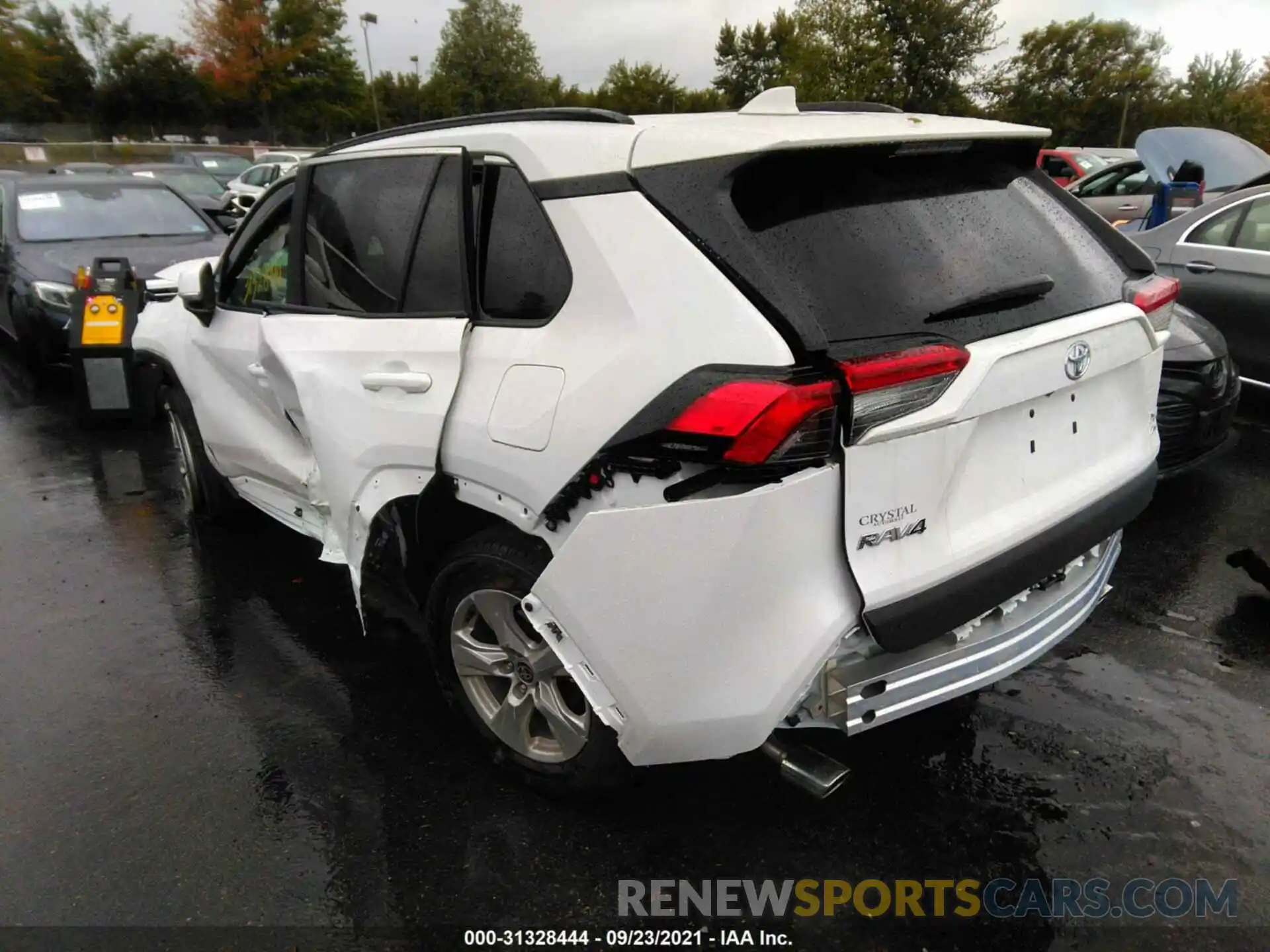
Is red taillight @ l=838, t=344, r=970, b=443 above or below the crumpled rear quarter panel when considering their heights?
above

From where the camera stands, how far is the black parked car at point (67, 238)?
24.0 feet

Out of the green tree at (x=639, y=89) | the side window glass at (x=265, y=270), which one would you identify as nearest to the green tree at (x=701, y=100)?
the green tree at (x=639, y=89)

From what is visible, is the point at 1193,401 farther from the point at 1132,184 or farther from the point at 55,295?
the point at 1132,184

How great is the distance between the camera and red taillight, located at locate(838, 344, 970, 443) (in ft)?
6.64

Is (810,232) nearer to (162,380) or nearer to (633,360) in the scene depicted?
(633,360)

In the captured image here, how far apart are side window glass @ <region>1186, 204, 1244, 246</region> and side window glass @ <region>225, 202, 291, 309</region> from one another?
580 centimetres

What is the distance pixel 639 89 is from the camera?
70.5m

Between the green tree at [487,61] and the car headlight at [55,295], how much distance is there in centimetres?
6325

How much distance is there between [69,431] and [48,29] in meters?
65.2

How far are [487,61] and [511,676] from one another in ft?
245

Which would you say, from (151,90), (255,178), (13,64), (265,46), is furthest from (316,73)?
(255,178)

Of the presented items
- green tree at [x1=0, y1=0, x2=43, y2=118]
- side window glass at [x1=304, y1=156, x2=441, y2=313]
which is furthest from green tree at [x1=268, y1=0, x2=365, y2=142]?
side window glass at [x1=304, y1=156, x2=441, y2=313]

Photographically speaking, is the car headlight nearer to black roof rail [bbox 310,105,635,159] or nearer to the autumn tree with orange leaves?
black roof rail [bbox 310,105,635,159]

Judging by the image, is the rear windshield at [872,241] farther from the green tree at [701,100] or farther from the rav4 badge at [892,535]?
the green tree at [701,100]
